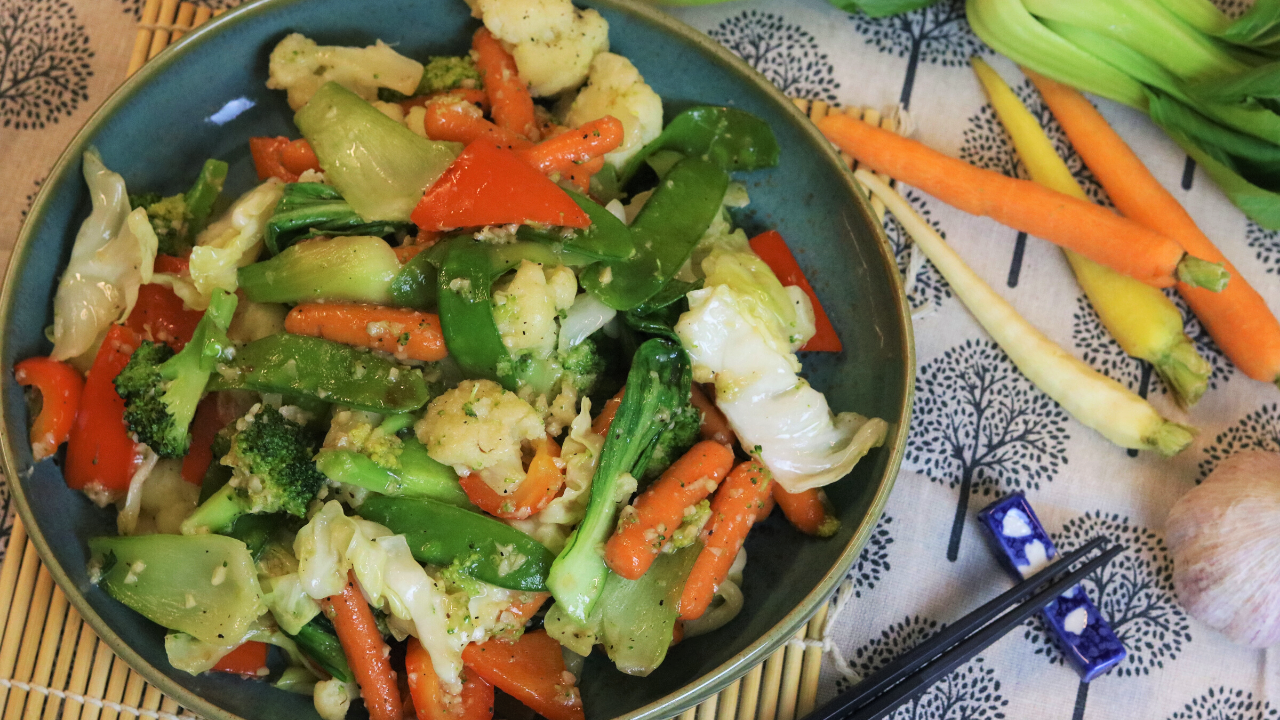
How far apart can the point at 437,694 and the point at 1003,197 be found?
239 centimetres

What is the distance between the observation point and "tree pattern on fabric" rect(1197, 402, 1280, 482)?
9.66 feet

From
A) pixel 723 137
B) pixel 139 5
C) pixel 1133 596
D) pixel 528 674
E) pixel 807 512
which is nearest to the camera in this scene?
pixel 528 674

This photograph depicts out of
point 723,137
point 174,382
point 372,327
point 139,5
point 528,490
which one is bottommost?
point 528,490

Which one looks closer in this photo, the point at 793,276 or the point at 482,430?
the point at 482,430

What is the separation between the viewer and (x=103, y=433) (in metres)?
2.26

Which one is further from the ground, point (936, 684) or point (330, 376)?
point (330, 376)

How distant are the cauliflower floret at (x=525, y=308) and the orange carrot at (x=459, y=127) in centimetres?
43

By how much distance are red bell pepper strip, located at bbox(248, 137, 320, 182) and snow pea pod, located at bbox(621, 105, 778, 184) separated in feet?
2.98

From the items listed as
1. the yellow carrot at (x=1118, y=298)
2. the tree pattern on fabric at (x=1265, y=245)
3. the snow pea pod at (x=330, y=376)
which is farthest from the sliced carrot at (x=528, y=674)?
the tree pattern on fabric at (x=1265, y=245)

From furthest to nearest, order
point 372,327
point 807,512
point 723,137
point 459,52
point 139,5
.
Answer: point 139,5 → point 459,52 → point 723,137 → point 807,512 → point 372,327

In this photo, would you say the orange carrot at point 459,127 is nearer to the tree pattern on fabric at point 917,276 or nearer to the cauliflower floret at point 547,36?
the cauliflower floret at point 547,36

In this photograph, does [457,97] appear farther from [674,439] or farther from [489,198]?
[674,439]

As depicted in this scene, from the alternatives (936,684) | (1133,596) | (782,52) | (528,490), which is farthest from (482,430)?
(1133,596)

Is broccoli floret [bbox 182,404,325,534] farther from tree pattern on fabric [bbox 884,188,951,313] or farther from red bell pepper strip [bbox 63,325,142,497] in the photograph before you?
tree pattern on fabric [bbox 884,188,951,313]
